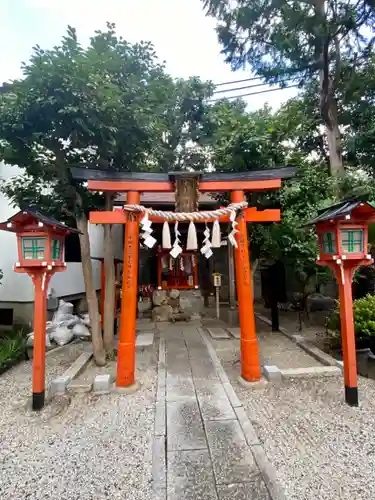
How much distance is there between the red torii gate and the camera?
5.13 m

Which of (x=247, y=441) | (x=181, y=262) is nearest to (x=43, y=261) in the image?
(x=247, y=441)

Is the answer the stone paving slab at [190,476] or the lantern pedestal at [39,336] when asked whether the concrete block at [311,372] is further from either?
the lantern pedestal at [39,336]

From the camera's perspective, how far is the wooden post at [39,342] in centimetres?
456

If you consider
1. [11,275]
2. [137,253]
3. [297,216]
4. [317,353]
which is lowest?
[317,353]

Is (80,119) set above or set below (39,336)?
above

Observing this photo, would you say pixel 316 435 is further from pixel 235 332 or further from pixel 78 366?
pixel 235 332

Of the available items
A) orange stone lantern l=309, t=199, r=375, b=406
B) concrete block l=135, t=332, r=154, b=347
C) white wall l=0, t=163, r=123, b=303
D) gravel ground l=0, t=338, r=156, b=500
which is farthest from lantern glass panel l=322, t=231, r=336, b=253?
white wall l=0, t=163, r=123, b=303

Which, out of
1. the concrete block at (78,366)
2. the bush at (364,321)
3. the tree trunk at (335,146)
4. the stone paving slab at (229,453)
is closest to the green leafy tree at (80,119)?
the concrete block at (78,366)

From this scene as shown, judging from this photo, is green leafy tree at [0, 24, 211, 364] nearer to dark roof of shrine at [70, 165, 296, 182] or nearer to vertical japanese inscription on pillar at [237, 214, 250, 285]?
dark roof of shrine at [70, 165, 296, 182]

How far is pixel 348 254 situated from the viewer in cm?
453

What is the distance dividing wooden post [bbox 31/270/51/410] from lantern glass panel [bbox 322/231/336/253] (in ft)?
15.6

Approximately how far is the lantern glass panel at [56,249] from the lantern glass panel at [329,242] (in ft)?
15.3

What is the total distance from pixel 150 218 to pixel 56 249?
5.76 ft

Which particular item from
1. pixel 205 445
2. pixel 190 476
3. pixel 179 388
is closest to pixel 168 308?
pixel 179 388
